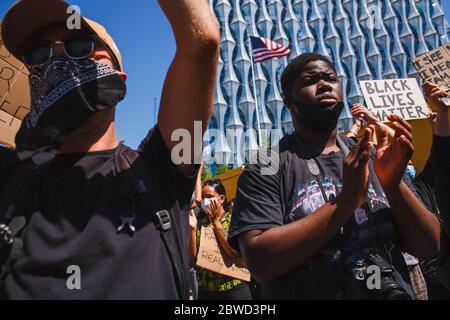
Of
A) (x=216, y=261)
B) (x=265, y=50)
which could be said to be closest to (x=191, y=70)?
(x=216, y=261)

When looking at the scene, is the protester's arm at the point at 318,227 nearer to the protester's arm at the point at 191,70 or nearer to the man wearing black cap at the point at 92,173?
the man wearing black cap at the point at 92,173

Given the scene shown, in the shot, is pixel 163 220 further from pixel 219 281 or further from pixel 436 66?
pixel 436 66

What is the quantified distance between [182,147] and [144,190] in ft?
0.61

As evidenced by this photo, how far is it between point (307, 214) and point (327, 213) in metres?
0.16

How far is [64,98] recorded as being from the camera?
1243 mm

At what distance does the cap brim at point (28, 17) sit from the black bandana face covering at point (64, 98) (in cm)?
17

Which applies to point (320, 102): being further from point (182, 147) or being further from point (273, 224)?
point (182, 147)

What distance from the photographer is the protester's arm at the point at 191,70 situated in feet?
3.77

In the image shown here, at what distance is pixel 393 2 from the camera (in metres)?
46.7

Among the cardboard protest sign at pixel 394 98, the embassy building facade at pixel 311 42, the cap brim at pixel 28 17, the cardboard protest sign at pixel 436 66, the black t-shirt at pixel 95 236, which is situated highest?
the embassy building facade at pixel 311 42

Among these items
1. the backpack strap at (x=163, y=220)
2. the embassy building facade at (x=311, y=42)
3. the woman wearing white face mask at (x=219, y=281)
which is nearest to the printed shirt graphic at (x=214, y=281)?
the woman wearing white face mask at (x=219, y=281)

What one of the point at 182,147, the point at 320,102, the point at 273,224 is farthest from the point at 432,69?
the point at 182,147

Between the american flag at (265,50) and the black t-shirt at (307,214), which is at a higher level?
the american flag at (265,50)
